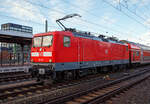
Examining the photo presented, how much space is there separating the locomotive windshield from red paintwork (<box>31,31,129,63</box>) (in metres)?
0.28

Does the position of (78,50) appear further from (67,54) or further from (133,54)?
(133,54)

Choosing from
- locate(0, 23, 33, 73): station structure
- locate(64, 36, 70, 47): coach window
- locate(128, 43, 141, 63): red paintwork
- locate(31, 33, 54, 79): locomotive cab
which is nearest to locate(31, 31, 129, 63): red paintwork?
locate(31, 33, 54, 79): locomotive cab

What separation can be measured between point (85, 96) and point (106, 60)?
825 cm

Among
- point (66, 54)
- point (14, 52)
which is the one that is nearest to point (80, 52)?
point (66, 54)

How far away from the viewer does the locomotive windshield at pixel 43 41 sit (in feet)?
31.5

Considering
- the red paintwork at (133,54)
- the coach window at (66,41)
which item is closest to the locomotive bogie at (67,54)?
the coach window at (66,41)

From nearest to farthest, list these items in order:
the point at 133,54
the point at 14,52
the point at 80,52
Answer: the point at 80,52 < the point at 14,52 < the point at 133,54

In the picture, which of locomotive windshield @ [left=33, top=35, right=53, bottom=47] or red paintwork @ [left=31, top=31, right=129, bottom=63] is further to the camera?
locomotive windshield @ [left=33, top=35, right=53, bottom=47]

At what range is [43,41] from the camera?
1005cm

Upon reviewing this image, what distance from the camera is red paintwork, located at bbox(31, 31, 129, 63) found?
9.34m

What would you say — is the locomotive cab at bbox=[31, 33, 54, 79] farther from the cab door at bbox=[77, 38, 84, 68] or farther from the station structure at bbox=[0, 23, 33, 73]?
the station structure at bbox=[0, 23, 33, 73]

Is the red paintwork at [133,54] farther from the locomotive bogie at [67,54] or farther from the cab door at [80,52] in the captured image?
Answer: the cab door at [80,52]

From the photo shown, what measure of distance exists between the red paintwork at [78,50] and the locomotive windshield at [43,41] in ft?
0.93

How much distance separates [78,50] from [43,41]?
2.80 meters
